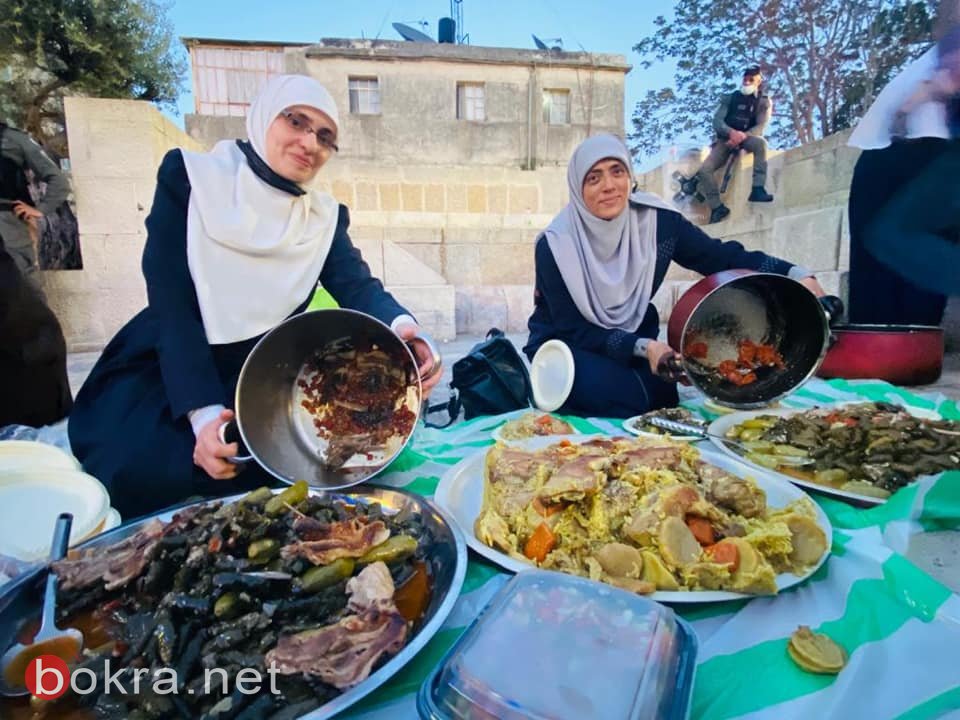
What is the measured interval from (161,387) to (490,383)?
139 cm

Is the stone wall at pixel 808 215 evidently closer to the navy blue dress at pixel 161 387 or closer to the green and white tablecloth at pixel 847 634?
the green and white tablecloth at pixel 847 634

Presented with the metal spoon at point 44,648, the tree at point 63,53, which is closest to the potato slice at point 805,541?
the metal spoon at point 44,648

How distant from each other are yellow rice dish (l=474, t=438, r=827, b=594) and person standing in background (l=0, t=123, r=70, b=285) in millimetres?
4385

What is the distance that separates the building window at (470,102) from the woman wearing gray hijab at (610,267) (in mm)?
10319

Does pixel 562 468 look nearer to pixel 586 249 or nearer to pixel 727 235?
pixel 586 249

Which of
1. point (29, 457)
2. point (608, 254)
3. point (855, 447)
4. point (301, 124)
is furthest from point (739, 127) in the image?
point (29, 457)

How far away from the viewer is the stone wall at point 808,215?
4.64m

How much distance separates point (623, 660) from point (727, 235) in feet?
26.1

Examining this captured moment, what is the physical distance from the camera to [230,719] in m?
0.59

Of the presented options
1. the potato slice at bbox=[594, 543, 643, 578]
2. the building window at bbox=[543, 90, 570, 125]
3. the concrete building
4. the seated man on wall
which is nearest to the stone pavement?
the potato slice at bbox=[594, 543, 643, 578]

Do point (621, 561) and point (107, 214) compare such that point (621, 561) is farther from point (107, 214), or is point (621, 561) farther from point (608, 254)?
point (107, 214)

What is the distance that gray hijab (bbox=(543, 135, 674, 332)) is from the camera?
Answer: 2.53m

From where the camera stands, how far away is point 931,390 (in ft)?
8.78

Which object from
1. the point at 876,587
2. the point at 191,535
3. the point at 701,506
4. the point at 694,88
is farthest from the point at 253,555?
the point at 694,88
